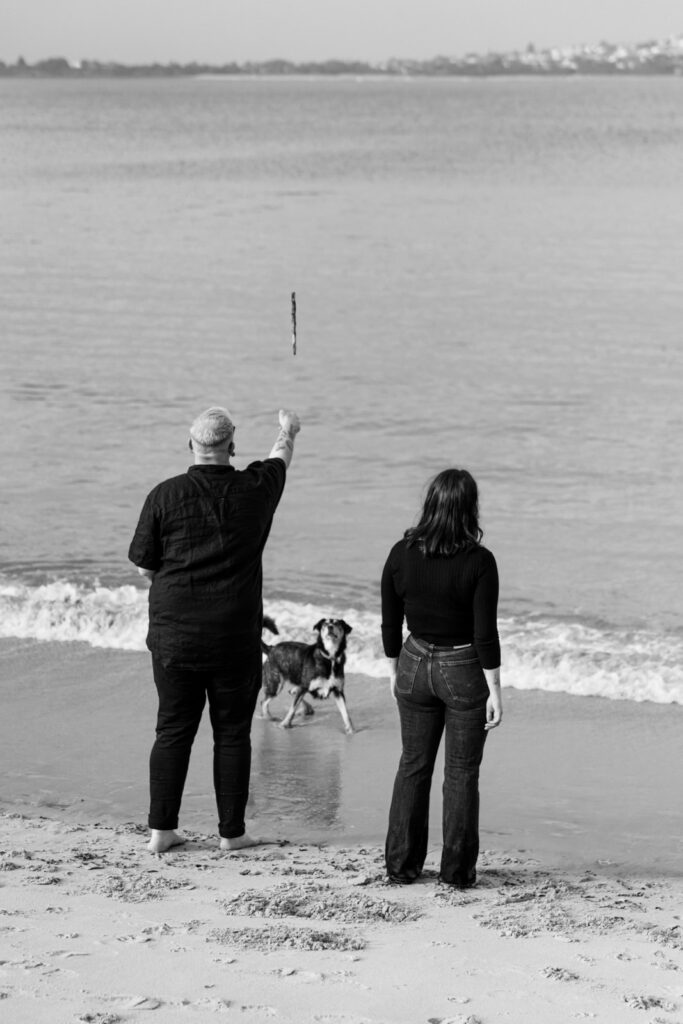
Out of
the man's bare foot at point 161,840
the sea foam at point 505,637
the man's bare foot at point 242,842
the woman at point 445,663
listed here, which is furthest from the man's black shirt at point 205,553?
the sea foam at point 505,637

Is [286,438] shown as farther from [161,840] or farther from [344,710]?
[344,710]

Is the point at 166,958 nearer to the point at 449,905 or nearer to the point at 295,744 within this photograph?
the point at 449,905

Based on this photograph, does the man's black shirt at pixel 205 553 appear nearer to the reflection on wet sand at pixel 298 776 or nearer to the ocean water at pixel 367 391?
the reflection on wet sand at pixel 298 776

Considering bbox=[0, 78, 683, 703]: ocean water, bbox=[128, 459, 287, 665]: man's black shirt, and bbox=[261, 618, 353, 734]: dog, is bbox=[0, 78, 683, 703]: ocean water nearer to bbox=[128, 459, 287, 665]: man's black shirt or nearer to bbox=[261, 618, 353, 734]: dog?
bbox=[261, 618, 353, 734]: dog

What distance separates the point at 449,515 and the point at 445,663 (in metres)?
0.63

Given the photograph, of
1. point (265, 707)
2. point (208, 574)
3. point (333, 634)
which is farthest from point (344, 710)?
point (208, 574)

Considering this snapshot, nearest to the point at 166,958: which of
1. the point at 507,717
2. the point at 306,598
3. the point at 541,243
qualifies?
the point at 507,717

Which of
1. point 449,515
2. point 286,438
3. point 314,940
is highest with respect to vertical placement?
point 286,438

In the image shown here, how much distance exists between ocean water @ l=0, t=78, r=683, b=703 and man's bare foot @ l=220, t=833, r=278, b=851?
3.48m

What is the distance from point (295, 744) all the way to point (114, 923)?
130 inches


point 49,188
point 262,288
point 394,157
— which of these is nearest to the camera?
point 262,288

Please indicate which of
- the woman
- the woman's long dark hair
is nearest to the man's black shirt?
the woman

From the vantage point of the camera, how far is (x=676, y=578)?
12.7m

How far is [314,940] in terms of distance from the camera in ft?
16.5
